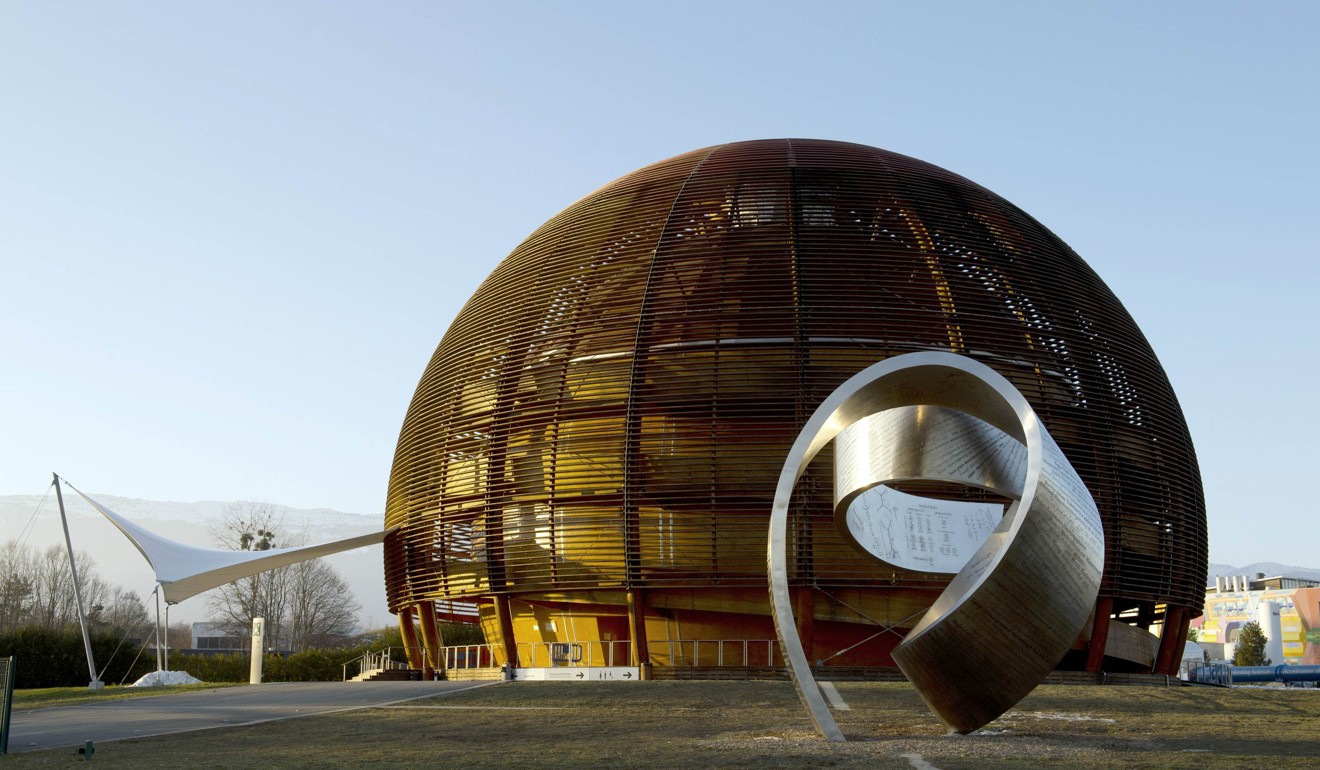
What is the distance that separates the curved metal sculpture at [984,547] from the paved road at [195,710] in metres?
8.90

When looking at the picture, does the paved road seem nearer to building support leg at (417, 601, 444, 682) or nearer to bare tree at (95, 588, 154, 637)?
building support leg at (417, 601, 444, 682)

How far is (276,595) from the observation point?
7781 centimetres

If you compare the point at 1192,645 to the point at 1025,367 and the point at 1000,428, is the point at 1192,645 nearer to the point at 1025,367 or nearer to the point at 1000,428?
the point at 1025,367

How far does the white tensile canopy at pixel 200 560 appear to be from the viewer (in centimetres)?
2931

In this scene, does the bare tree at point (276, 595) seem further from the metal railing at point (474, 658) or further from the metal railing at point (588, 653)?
the metal railing at point (588, 653)

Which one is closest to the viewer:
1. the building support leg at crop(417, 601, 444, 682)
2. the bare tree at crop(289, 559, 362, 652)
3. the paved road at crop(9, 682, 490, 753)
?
the paved road at crop(9, 682, 490, 753)

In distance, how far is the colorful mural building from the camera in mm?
91625

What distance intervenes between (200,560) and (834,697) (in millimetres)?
18657

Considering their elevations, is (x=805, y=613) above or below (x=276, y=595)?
below

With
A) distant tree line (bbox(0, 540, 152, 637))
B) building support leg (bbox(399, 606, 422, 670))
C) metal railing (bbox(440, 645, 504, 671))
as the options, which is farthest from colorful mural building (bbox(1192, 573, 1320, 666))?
distant tree line (bbox(0, 540, 152, 637))

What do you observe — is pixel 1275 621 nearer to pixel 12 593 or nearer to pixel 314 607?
pixel 314 607

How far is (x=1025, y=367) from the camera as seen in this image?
24.9m

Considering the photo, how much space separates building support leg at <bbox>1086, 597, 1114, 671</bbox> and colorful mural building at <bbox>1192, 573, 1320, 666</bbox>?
66.1 metres

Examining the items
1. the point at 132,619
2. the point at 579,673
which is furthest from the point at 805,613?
the point at 132,619
